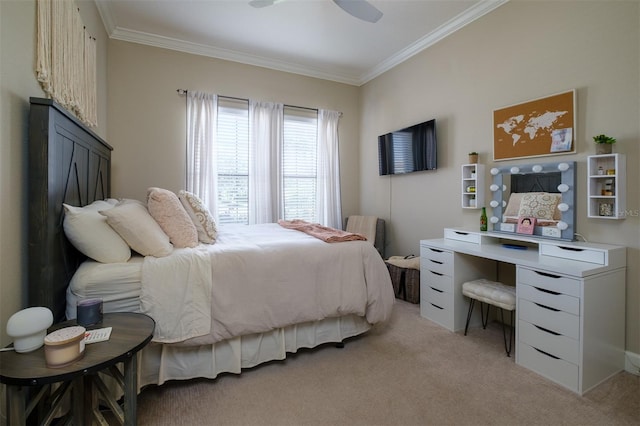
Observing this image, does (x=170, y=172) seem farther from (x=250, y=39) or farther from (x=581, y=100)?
(x=581, y=100)

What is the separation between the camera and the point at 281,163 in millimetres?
4090

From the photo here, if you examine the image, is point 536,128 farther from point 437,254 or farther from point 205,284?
point 205,284

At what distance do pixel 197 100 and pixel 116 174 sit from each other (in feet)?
4.11

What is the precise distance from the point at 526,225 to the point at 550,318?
0.82 meters

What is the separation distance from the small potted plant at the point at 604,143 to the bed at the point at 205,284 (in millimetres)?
1640

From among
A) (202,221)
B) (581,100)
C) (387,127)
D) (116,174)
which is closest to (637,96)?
(581,100)

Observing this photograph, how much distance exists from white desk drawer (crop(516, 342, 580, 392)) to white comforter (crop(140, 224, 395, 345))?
2.96 ft

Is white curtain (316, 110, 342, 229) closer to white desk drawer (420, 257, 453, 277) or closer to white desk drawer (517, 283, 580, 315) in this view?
white desk drawer (420, 257, 453, 277)

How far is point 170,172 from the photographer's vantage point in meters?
3.57

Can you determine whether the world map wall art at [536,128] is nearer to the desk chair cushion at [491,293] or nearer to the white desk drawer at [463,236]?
the white desk drawer at [463,236]

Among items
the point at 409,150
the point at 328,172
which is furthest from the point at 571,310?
the point at 328,172

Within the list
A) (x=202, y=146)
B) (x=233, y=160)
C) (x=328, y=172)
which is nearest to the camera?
(x=202, y=146)

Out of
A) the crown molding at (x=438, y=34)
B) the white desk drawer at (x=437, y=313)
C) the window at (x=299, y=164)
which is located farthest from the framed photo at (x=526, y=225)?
the window at (x=299, y=164)

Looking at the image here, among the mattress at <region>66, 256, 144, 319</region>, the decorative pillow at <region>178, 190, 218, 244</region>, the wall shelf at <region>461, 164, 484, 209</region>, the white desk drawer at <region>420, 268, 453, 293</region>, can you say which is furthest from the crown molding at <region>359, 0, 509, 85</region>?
the mattress at <region>66, 256, 144, 319</region>
